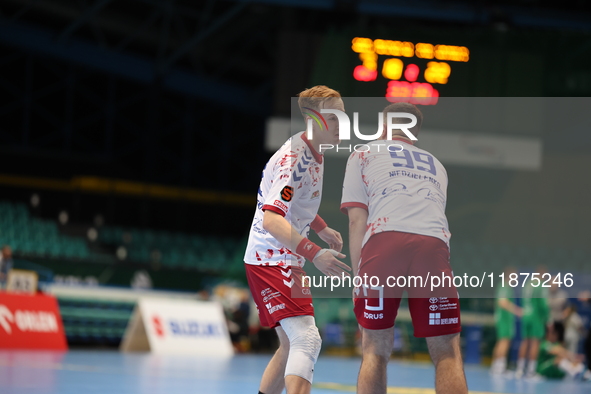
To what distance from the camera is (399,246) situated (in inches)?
160

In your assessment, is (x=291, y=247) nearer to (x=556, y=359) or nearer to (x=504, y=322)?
(x=504, y=322)

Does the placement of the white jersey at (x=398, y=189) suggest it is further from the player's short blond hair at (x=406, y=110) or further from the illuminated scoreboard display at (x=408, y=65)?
the illuminated scoreboard display at (x=408, y=65)

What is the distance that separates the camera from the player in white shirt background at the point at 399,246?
3.99m

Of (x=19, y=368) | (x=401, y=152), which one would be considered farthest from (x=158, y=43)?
(x=401, y=152)

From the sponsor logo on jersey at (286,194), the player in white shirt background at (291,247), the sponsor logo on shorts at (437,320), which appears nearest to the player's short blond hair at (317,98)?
the player in white shirt background at (291,247)

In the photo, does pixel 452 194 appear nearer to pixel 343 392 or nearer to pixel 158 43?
pixel 343 392

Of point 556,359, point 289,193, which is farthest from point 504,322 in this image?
point 289,193

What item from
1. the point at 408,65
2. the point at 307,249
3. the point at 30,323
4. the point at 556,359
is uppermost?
the point at 408,65

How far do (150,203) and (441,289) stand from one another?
2760 cm

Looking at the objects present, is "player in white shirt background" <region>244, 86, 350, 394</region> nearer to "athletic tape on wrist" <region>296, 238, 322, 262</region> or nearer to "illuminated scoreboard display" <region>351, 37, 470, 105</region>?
"athletic tape on wrist" <region>296, 238, 322, 262</region>

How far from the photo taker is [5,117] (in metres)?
27.9

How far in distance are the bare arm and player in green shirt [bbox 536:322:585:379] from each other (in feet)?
32.7

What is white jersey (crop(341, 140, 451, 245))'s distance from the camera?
4.12 metres

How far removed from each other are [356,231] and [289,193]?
494 mm
